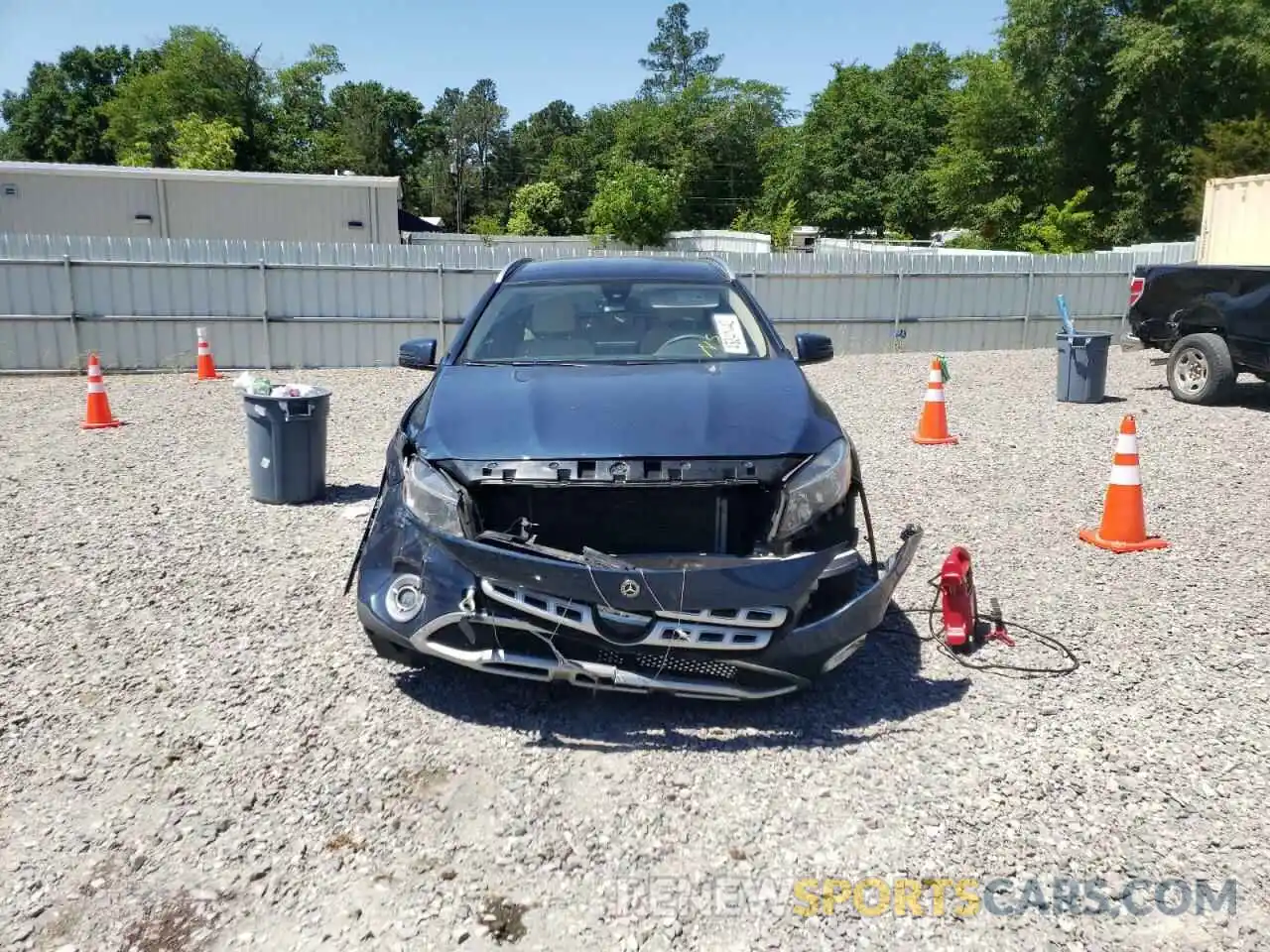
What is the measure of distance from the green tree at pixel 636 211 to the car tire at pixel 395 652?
4302 cm

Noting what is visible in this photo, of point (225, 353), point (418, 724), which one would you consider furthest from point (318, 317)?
point (418, 724)

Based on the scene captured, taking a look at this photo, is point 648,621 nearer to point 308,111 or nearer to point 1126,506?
point 1126,506

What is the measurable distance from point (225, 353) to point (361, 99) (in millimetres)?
65495

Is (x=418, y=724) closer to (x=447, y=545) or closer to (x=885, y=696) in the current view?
(x=447, y=545)

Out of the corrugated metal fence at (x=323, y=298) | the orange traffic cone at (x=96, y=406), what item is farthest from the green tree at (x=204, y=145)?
the orange traffic cone at (x=96, y=406)

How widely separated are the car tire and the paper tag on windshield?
207 centimetres

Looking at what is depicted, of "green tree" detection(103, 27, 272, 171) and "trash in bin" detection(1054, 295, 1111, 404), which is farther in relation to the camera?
"green tree" detection(103, 27, 272, 171)

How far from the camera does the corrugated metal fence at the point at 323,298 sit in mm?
14070

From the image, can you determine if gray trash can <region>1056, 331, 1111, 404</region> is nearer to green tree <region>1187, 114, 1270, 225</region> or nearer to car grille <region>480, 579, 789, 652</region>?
car grille <region>480, 579, 789, 652</region>

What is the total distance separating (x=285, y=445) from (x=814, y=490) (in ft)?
14.2

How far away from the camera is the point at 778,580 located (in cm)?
338

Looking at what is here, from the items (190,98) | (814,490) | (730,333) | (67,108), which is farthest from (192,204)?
(67,108)

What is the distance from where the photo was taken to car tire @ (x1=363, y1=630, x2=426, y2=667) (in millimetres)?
3686

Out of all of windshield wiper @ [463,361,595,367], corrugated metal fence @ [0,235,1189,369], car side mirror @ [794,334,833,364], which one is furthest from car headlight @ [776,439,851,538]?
corrugated metal fence @ [0,235,1189,369]
